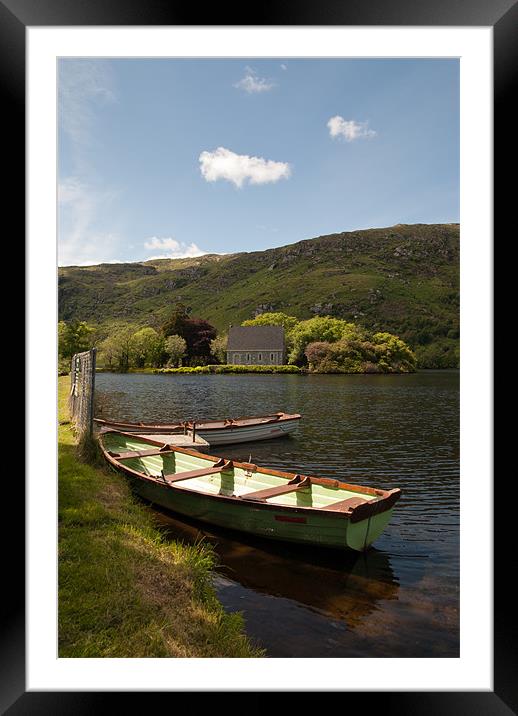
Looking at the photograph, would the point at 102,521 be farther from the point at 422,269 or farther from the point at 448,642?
the point at 422,269

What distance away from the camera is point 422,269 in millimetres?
26484

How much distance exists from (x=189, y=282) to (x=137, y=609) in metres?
38.1

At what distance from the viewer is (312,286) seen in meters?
34.4

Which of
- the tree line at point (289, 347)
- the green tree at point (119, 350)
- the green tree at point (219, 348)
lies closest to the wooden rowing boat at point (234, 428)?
the tree line at point (289, 347)

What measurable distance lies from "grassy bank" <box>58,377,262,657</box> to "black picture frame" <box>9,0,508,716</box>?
1.30 feet

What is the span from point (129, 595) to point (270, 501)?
2.39 meters

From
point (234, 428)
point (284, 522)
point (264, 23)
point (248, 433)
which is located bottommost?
point (248, 433)

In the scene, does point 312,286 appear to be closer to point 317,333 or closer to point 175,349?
point 317,333

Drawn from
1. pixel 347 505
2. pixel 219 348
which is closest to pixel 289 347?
pixel 219 348

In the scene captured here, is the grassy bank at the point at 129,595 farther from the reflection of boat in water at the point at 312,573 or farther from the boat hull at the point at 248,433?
the boat hull at the point at 248,433

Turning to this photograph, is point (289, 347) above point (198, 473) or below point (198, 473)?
above

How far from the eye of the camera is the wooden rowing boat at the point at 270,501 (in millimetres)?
3969

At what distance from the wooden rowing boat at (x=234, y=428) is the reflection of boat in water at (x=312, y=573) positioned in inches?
184

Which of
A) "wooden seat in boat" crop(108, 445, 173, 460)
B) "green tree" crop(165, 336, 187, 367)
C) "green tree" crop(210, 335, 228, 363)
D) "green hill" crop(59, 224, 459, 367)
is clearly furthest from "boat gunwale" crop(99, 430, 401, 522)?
"green tree" crop(210, 335, 228, 363)
